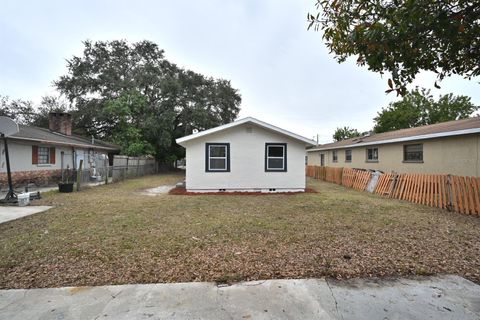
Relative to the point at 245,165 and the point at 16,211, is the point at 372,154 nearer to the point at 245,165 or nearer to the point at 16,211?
the point at 245,165

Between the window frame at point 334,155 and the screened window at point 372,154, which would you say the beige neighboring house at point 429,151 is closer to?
the screened window at point 372,154

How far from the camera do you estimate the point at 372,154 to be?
16.6 m

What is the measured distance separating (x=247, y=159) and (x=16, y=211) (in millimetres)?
8406

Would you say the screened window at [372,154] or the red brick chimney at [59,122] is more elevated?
the red brick chimney at [59,122]

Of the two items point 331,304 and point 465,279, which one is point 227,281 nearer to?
point 331,304

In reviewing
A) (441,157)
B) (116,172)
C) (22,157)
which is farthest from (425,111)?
(22,157)

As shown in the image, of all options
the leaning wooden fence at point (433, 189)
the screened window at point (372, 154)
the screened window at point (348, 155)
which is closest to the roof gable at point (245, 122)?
the leaning wooden fence at point (433, 189)

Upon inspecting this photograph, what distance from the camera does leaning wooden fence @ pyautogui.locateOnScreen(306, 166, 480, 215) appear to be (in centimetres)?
736

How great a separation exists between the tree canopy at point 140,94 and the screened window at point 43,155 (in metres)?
7.72

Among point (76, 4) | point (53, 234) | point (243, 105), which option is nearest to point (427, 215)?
point (53, 234)

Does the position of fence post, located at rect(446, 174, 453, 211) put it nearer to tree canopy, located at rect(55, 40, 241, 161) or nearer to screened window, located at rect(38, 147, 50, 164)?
screened window, located at rect(38, 147, 50, 164)

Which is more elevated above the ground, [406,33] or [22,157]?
[406,33]

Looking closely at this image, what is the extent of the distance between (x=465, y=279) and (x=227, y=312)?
10.3 feet

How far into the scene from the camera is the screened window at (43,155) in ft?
44.7
